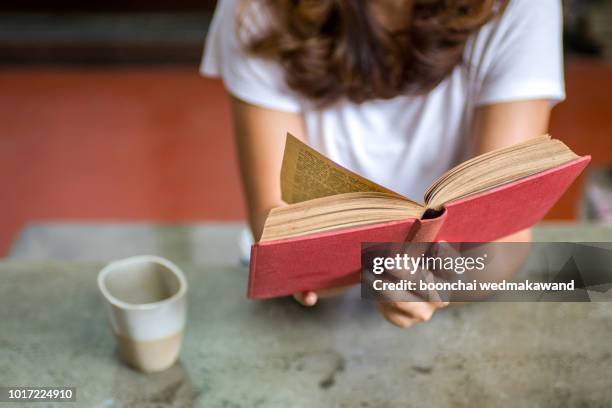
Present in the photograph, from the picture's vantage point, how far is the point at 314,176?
654 mm

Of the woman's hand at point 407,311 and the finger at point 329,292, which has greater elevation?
the woman's hand at point 407,311

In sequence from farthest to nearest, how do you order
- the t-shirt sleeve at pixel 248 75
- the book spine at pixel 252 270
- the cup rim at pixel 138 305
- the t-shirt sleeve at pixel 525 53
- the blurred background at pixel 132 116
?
the blurred background at pixel 132 116 → the t-shirt sleeve at pixel 248 75 → the t-shirt sleeve at pixel 525 53 → the cup rim at pixel 138 305 → the book spine at pixel 252 270

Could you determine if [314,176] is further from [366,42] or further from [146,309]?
[366,42]

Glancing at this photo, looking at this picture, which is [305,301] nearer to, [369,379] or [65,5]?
[369,379]

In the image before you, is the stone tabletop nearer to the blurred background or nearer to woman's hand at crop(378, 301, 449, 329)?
woman's hand at crop(378, 301, 449, 329)

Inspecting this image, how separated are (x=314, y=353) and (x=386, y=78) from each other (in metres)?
0.44

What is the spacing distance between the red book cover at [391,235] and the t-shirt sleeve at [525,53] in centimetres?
22

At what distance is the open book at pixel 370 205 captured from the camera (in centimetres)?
62

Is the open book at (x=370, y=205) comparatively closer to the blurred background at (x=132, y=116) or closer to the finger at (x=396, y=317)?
the finger at (x=396, y=317)

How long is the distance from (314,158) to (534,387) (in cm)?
39

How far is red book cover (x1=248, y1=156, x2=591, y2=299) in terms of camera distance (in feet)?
2.06
